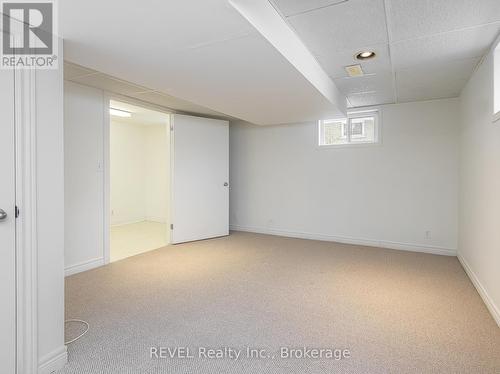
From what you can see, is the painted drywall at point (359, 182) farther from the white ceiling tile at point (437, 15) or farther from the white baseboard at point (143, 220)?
the white ceiling tile at point (437, 15)

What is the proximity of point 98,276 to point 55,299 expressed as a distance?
163 centimetres

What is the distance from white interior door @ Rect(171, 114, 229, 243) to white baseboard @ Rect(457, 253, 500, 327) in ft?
11.8

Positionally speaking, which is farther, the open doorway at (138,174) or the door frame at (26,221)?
the open doorway at (138,174)

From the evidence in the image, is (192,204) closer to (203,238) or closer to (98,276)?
(203,238)

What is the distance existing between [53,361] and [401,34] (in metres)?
3.30

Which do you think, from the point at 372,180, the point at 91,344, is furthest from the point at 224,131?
the point at 91,344

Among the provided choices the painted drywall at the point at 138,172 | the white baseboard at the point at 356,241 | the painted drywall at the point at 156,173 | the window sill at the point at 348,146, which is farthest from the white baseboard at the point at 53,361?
the painted drywall at the point at 156,173

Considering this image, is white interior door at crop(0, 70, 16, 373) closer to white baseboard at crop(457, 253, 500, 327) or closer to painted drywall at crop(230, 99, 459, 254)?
white baseboard at crop(457, 253, 500, 327)

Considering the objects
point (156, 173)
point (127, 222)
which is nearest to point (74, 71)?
point (156, 173)

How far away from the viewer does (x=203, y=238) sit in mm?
5086

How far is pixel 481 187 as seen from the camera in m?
2.87

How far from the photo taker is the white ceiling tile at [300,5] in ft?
6.22

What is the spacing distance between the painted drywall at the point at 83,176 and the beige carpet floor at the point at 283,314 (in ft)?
0.97

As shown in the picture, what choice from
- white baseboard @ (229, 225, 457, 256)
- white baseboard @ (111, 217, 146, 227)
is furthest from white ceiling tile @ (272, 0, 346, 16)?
white baseboard @ (111, 217, 146, 227)
